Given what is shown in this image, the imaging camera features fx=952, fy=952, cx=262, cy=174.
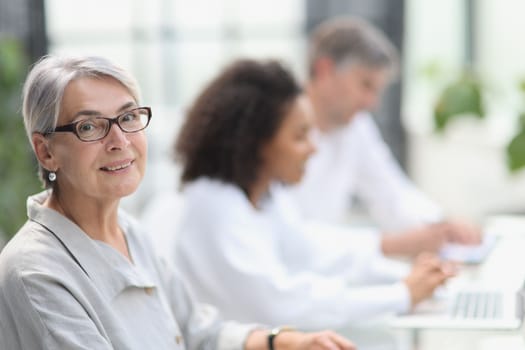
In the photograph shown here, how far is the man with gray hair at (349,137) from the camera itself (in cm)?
346

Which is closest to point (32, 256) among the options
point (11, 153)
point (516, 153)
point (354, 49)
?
point (516, 153)

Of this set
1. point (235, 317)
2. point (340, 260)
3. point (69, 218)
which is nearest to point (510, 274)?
point (340, 260)

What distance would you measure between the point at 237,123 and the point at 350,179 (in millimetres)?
1399

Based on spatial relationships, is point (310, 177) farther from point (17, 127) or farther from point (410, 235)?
point (17, 127)

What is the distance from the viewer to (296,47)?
6.10m

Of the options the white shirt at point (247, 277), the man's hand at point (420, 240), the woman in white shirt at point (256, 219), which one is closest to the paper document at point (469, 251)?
the man's hand at point (420, 240)

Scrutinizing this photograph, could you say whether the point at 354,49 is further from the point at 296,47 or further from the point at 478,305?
the point at 296,47

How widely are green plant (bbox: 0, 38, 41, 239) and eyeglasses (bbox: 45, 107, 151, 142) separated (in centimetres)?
303

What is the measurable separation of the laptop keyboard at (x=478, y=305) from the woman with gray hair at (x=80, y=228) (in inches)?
30.1

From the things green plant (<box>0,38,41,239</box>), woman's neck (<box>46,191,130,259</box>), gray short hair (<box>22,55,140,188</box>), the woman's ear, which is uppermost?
gray short hair (<box>22,55,140,188</box>)

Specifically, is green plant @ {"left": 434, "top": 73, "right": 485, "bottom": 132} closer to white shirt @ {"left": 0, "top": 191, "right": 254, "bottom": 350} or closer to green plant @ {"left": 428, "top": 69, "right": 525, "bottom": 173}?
green plant @ {"left": 428, "top": 69, "right": 525, "bottom": 173}

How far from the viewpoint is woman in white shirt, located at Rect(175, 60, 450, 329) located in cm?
214

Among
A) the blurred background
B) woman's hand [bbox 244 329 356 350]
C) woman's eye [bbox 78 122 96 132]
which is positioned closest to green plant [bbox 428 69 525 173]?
woman's hand [bbox 244 329 356 350]

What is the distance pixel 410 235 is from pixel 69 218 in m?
1.50
